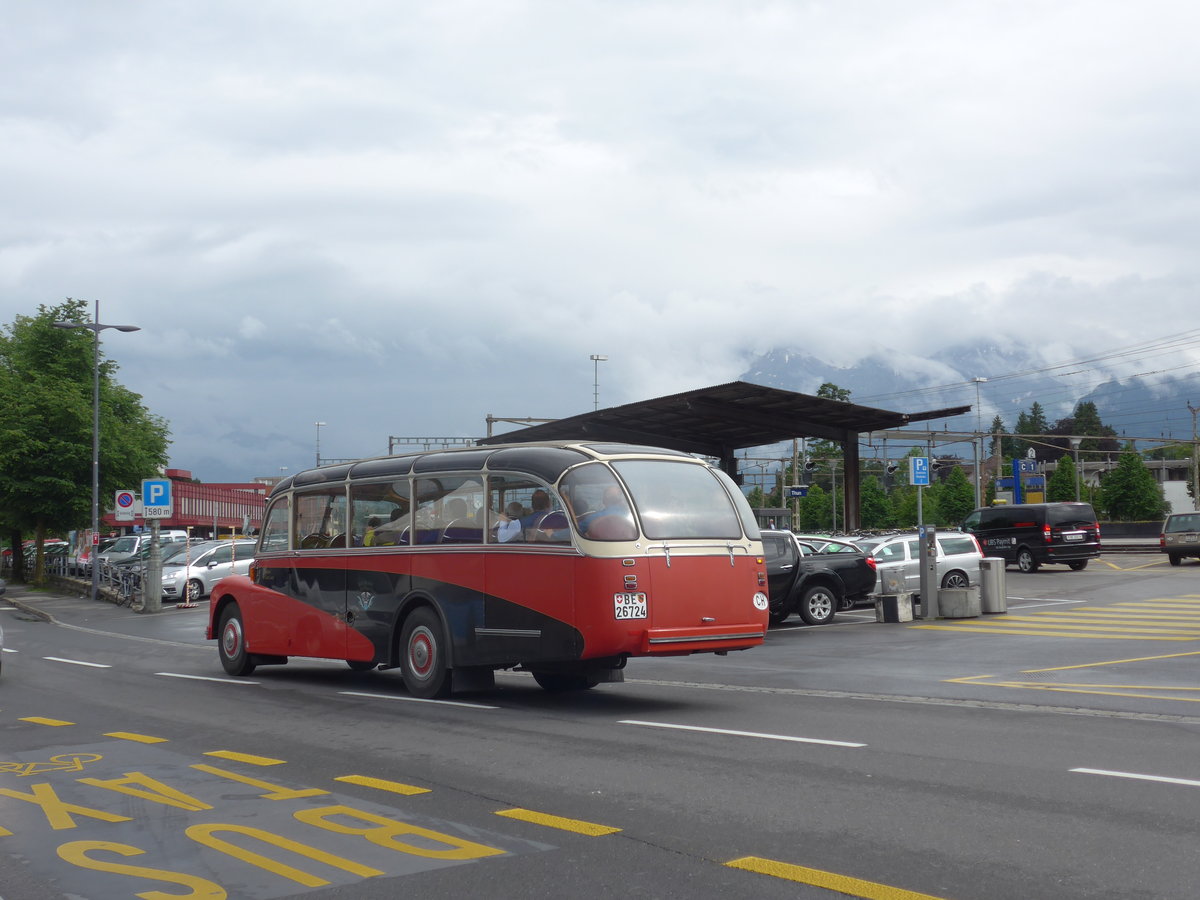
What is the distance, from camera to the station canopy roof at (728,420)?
30.7 metres

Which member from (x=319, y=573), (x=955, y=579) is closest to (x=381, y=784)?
(x=319, y=573)

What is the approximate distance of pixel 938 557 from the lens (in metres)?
28.7

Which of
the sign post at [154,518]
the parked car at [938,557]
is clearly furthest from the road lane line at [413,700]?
the sign post at [154,518]

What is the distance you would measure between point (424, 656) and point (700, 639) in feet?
10.3

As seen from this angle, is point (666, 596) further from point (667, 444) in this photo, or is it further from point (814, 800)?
point (667, 444)

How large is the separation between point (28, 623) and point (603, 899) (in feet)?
103

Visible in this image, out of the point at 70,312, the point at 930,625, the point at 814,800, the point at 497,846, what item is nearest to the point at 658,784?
the point at 814,800

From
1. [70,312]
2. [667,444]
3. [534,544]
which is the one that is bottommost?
[534,544]

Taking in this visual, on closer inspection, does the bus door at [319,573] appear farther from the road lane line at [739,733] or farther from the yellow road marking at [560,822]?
the yellow road marking at [560,822]

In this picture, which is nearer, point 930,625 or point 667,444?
point 930,625

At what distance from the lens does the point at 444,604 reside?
1320cm

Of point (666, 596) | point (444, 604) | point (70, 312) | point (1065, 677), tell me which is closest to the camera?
point (666, 596)

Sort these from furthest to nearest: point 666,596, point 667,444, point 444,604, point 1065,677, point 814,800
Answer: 1. point 667,444
2. point 1065,677
3. point 444,604
4. point 666,596
5. point 814,800

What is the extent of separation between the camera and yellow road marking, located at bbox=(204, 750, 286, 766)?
9.28 meters
